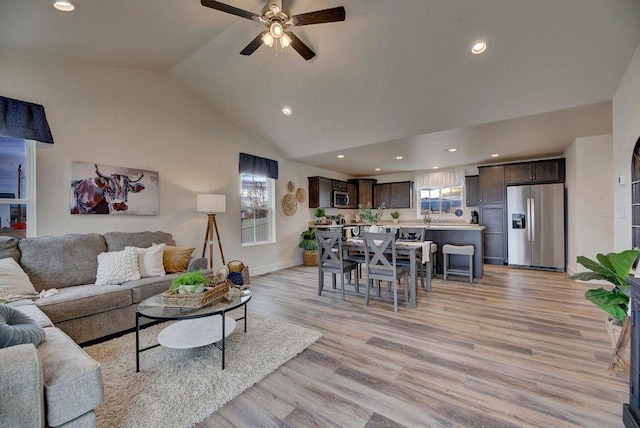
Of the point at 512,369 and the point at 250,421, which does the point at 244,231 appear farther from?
the point at 512,369

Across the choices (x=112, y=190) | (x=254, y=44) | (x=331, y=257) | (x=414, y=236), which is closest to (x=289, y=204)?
(x=331, y=257)

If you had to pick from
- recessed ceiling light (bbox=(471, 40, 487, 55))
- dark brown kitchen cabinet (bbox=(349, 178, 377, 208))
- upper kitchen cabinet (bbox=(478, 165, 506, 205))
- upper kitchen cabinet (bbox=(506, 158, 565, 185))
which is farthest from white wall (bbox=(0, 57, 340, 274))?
upper kitchen cabinet (bbox=(506, 158, 565, 185))

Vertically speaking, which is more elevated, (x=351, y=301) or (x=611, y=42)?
(x=611, y=42)

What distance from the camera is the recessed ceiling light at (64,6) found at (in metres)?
2.25

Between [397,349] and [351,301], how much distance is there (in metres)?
1.32

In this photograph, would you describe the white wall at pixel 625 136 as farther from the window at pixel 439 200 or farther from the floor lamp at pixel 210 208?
the floor lamp at pixel 210 208

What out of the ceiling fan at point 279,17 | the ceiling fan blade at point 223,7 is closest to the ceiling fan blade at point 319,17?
the ceiling fan at point 279,17

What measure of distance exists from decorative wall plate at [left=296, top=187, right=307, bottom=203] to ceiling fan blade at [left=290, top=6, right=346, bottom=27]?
4184 mm

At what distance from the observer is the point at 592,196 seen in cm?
439

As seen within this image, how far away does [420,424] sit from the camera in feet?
5.03

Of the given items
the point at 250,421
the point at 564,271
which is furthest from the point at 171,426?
the point at 564,271

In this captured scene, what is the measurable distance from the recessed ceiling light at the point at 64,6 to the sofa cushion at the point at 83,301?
2.49 meters

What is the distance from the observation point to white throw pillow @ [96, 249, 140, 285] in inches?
112

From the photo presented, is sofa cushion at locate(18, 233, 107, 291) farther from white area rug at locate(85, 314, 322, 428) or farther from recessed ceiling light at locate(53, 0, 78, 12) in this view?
recessed ceiling light at locate(53, 0, 78, 12)
